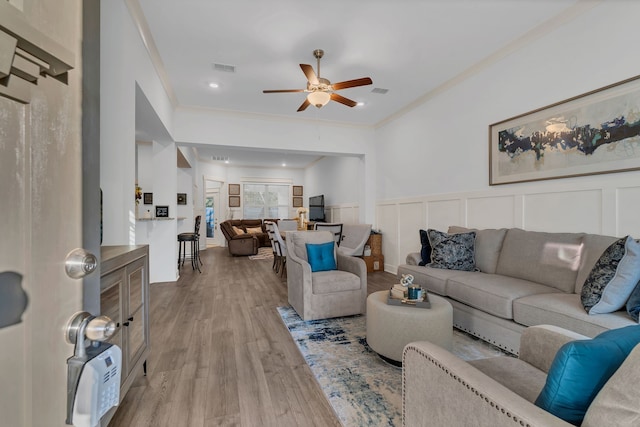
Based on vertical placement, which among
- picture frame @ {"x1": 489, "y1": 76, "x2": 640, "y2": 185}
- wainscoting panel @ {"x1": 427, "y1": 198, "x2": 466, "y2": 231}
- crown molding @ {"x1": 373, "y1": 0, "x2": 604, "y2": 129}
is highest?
crown molding @ {"x1": 373, "y1": 0, "x2": 604, "y2": 129}

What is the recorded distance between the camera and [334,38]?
3080 millimetres

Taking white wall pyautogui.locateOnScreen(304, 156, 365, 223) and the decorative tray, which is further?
white wall pyautogui.locateOnScreen(304, 156, 365, 223)

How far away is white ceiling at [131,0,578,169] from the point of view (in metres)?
2.62

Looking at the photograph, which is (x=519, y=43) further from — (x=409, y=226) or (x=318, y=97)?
(x=409, y=226)

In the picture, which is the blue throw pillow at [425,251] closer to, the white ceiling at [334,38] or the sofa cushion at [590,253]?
the sofa cushion at [590,253]

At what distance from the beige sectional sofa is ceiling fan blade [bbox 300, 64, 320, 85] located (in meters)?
2.41

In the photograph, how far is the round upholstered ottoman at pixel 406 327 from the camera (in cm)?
207

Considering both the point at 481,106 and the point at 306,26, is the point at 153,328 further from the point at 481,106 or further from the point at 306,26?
the point at 481,106

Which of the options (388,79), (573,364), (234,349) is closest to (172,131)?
(388,79)

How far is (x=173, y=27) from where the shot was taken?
2895mm

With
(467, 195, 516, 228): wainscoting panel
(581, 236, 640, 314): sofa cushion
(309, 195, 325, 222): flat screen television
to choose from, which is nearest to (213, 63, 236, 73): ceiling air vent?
(467, 195, 516, 228): wainscoting panel

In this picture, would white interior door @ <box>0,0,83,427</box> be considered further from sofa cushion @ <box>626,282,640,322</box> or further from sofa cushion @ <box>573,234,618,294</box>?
sofa cushion @ <box>573,234,618,294</box>

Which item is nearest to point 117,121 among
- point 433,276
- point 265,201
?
point 433,276

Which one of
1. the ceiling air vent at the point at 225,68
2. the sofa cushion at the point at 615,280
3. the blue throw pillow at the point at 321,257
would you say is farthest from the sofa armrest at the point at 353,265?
the ceiling air vent at the point at 225,68
